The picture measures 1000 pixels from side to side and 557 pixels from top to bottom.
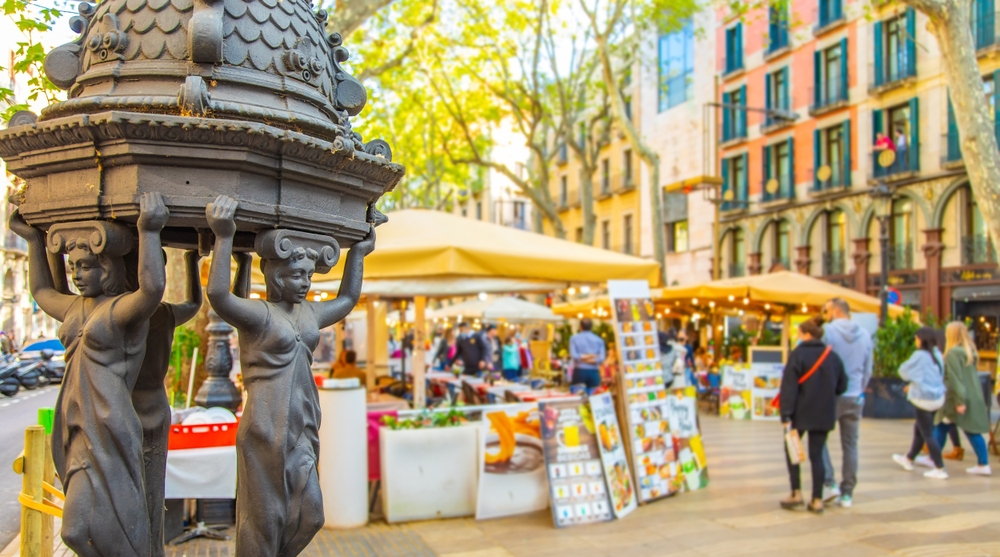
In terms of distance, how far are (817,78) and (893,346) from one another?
1867cm

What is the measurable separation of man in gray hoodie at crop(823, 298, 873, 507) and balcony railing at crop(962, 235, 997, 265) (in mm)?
19399

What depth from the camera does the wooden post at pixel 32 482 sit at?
13.7ft

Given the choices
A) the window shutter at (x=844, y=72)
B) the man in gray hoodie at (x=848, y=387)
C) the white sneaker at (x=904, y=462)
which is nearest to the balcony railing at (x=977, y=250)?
the window shutter at (x=844, y=72)

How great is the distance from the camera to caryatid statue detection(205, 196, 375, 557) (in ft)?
9.77

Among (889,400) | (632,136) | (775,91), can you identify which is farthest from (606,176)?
(889,400)

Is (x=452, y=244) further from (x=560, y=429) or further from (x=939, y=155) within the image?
(x=939, y=155)

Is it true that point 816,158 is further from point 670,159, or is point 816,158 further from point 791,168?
point 670,159

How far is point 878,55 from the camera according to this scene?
94.8ft

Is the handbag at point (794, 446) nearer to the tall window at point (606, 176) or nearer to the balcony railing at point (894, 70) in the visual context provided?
the balcony railing at point (894, 70)

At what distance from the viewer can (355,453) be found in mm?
7109

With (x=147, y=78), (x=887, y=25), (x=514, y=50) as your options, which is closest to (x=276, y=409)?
(x=147, y=78)

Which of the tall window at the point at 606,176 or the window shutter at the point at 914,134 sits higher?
the tall window at the point at 606,176

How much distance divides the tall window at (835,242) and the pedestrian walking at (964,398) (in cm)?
2197

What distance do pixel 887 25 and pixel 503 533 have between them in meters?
27.3
